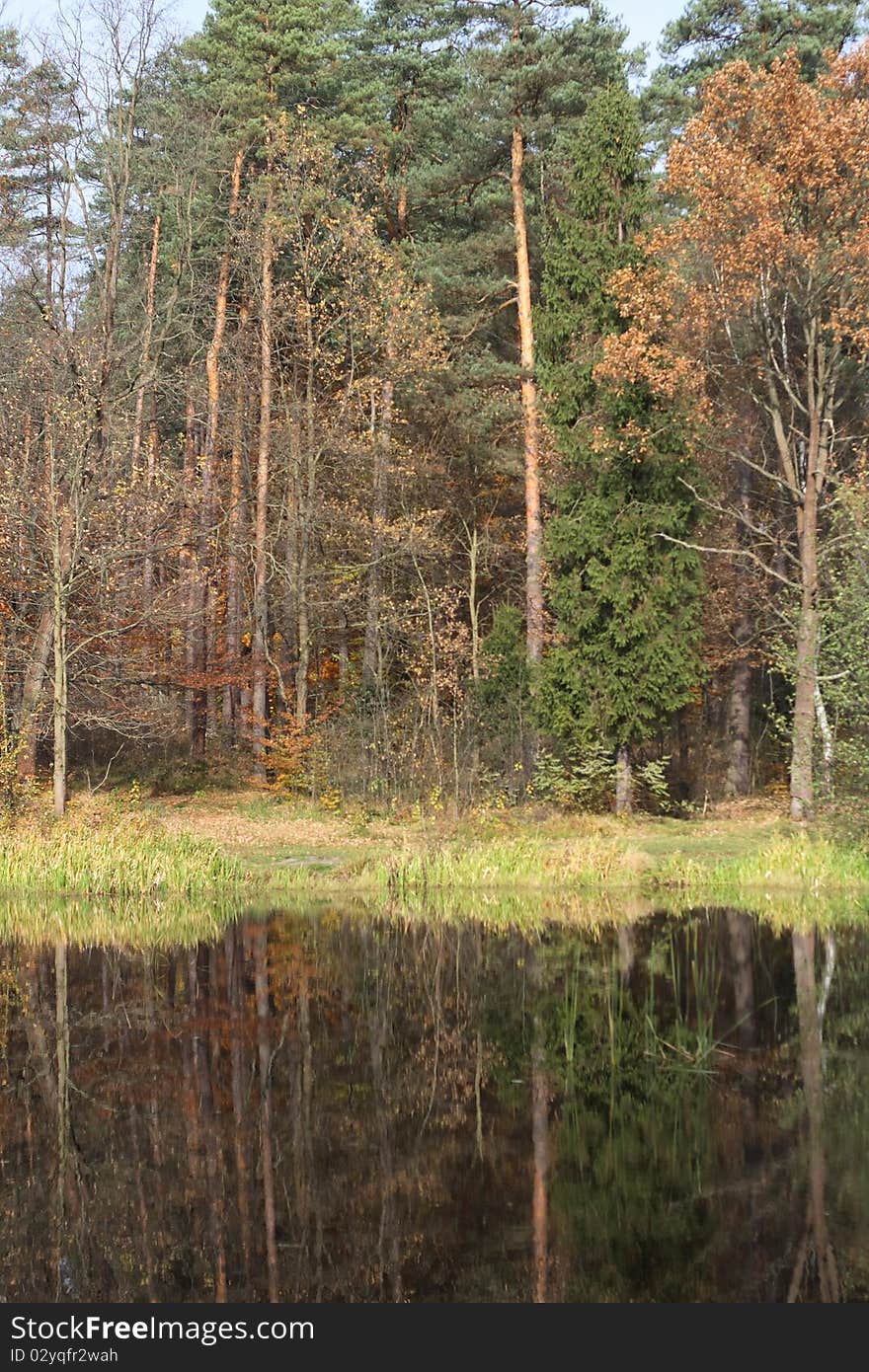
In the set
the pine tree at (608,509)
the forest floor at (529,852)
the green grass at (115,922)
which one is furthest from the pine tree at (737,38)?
the green grass at (115,922)

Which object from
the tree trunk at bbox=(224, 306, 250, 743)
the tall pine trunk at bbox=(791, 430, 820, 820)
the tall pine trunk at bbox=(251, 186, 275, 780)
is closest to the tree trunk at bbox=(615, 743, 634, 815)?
the tall pine trunk at bbox=(791, 430, 820, 820)

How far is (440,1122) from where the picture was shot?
7.85 meters

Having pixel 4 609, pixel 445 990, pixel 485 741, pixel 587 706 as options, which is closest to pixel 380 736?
pixel 485 741

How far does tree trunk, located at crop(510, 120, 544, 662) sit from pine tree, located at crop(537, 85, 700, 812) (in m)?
1.74

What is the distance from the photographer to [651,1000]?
1055 cm

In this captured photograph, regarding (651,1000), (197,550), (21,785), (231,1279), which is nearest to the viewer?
(231,1279)

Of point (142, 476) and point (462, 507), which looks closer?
point (142, 476)

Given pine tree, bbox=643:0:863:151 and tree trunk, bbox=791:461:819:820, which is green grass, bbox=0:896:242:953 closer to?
tree trunk, bbox=791:461:819:820

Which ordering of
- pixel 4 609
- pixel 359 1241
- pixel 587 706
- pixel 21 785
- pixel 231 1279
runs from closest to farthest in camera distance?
pixel 231 1279, pixel 359 1241, pixel 21 785, pixel 587 706, pixel 4 609

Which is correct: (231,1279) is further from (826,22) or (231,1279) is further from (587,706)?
(826,22)

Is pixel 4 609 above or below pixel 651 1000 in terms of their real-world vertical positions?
above

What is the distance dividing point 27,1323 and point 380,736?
18.7 m

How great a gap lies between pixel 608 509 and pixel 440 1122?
1676 centimetres

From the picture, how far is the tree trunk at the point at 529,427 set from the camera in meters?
25.8
